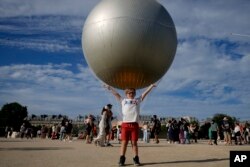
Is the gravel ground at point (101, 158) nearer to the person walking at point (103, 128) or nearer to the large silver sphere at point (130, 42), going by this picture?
the large silver sphere at point (130, 42)

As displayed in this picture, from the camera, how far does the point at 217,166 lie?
28.2 feet

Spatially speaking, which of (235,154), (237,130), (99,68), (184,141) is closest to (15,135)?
(184,141)

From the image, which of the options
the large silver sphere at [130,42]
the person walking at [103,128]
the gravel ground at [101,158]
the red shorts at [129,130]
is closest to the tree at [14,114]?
the person walking at [103,128]

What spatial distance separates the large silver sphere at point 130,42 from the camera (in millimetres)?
12922

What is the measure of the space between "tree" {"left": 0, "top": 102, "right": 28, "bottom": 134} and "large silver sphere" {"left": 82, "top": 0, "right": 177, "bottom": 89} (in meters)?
107

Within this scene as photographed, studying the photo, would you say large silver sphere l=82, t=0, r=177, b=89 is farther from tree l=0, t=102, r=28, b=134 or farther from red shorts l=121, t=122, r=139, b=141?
tree l=0, t=102, r=28, b=134

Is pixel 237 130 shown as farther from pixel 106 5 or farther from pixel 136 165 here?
pixel 136 165

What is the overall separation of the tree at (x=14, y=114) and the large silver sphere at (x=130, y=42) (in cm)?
10671

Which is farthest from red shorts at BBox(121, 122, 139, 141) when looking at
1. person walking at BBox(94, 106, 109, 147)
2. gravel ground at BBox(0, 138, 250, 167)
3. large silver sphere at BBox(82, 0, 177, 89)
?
person walking at BBox(94, 106, 109, 147)

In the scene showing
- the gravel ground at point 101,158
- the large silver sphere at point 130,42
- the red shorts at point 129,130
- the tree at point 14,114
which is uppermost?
the tree at point 14,114

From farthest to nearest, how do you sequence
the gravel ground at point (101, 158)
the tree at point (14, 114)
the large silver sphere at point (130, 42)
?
the tree at point (14, 114) < the large silver sphere at point (130, 42) < the gravel ground at point (101, 158)

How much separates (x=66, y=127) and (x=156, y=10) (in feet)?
54.9

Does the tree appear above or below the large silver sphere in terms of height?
above

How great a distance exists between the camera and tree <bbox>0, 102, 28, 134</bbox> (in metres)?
116
